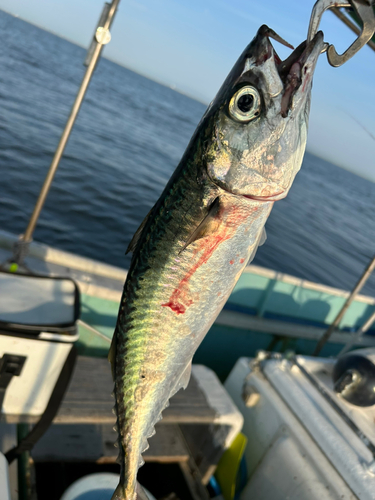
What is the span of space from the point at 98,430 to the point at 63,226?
8961mm

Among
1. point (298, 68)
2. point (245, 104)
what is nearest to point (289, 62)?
point (298, 68)

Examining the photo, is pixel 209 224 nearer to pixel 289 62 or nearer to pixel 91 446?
pixel 289 62

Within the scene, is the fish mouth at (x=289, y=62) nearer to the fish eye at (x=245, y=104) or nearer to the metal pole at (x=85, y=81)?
the fish eye at (x=245, y=104)

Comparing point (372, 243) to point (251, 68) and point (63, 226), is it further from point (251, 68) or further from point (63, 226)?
point (251, 68)

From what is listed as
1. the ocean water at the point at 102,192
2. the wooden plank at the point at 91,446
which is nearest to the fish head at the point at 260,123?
the wooden plank at the point at 91,446

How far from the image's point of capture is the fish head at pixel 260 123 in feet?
4.05

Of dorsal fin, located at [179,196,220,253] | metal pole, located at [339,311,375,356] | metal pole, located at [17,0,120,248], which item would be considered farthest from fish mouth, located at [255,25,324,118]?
metal pole, located at [339,311,375,356]

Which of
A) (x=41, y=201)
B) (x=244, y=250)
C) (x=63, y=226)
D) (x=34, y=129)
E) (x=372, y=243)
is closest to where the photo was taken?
(x=244, y=250)

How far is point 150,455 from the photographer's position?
294cm

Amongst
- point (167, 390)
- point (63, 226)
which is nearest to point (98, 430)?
point (167, 390)

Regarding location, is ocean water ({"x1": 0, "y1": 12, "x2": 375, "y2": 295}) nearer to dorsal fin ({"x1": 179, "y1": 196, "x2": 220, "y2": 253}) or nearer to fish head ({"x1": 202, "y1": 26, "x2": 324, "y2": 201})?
dorsal fin ({"x1": 179, "y1": 196, "x2": 220, "y2": 253})

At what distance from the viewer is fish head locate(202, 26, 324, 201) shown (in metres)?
1.24

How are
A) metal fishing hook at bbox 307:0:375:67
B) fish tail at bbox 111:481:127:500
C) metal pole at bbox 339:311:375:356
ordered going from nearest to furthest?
metal fishing hook at bbox 307:0:375:67
fish tail at bbox 111:481:127:500
metal pole at bbox 339:311:375:356

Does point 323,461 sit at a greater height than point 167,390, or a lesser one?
lesser
